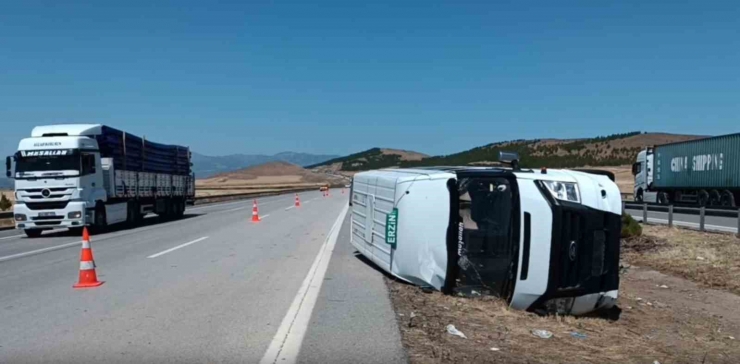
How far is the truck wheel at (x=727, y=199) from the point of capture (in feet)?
103

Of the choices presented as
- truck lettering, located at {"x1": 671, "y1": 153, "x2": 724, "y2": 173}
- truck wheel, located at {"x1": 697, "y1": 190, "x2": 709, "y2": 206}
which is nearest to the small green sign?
truck lettering, located at {"x1": 671, "y1": 153, "x2": 724, "y2": 173}

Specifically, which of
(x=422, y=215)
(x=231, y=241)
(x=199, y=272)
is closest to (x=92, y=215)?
(x=231, y=241)

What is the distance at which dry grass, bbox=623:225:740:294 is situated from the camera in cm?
1377

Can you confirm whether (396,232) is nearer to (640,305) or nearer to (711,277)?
(640,305)

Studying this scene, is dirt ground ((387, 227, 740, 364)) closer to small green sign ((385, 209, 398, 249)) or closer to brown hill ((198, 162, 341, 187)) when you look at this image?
small green sign ((385, 209, 398, 249))

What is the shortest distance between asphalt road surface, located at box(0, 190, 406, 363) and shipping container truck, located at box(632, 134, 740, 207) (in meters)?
23.2

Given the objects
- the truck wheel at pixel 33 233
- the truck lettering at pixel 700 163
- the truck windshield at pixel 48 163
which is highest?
the truck lettering at pixel 700 163

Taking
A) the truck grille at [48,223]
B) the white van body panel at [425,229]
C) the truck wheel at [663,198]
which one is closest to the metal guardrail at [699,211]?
the truck wheel at [663,198]

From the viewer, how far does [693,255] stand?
15742 mm

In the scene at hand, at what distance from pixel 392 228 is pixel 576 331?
3.16 metres

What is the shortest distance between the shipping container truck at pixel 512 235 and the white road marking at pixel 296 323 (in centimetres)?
140

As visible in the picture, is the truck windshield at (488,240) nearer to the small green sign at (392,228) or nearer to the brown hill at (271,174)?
the small green sign at (392,228)

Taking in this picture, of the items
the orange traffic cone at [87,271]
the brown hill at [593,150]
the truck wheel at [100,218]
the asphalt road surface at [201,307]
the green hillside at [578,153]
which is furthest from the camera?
the brown hill at [593,150]

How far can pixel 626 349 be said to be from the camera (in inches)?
293
